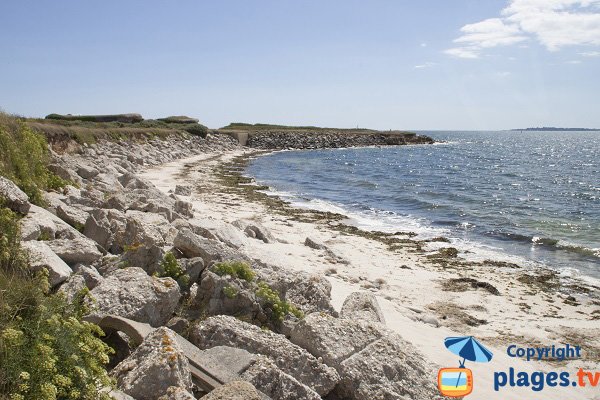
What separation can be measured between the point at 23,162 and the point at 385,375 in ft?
29.5

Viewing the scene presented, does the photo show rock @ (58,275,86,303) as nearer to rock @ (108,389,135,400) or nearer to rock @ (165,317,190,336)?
rock @ (165,317,190,336)

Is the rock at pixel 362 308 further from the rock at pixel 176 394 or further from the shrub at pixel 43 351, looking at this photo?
the shrub at pixel 43 351

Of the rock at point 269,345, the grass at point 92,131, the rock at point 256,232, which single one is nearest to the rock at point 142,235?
the rock at point 269,345

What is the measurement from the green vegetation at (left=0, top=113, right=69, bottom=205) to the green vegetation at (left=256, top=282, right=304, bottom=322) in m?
5.44

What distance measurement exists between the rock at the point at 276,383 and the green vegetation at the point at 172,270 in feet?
7.28

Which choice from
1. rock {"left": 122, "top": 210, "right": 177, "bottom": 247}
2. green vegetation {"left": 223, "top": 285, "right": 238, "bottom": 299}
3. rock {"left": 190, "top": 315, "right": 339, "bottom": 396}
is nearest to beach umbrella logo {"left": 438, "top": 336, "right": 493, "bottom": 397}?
rock {"left": 190, "top": 315, "right": 339, "bottom": 396}

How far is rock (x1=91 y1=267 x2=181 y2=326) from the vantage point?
18.1ft

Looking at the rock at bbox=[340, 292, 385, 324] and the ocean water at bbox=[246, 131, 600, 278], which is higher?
the rock at bbox=[340, 292, 385, 324]

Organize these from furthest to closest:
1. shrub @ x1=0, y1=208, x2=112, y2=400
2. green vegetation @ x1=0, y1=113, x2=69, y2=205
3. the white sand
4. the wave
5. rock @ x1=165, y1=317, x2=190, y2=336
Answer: the wave, green vegetation @ x1=0, y1=113, x2=69, y2=205, the white sand, rock @ x1=165, y1=317, x2=190, y2=336, shrub @ x1=0, y1=208, x2=112, y2=400

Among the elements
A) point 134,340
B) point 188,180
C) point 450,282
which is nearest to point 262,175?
point 188,180

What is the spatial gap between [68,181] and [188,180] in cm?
1494

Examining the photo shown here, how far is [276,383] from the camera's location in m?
4.77

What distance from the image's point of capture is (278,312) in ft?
21.1

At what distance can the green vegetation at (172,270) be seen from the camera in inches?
264
